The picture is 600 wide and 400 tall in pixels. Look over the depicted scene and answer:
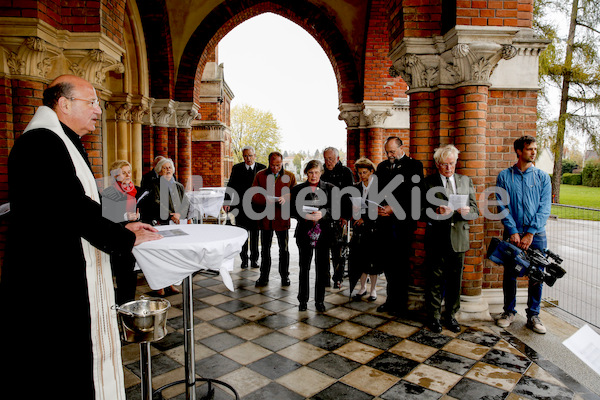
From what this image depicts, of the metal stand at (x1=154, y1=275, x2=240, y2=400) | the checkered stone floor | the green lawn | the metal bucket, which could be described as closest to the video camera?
the checkered stone floor

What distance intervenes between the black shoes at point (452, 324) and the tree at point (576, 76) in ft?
51.9

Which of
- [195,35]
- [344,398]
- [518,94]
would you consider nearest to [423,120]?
[518,94]

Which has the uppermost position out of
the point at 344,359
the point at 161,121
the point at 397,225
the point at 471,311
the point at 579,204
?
the point at 161,121

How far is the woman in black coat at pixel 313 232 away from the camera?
15.3 ft

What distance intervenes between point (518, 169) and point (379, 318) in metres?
2.18

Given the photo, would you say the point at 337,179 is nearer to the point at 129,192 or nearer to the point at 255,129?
the point at 129,192

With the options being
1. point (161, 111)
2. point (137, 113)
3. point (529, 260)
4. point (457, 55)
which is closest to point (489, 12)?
point (457, 55)

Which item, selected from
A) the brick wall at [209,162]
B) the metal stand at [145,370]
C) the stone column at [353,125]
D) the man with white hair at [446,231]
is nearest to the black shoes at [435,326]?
the man with white hair at [446,231]

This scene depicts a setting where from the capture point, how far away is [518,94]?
4.57m

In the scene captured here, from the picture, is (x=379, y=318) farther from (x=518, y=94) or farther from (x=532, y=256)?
(x=518, y=94)

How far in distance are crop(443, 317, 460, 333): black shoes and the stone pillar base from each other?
220 mm

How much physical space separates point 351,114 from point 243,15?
151 inches

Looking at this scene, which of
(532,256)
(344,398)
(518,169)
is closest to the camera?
(344,398)

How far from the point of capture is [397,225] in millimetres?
4555
